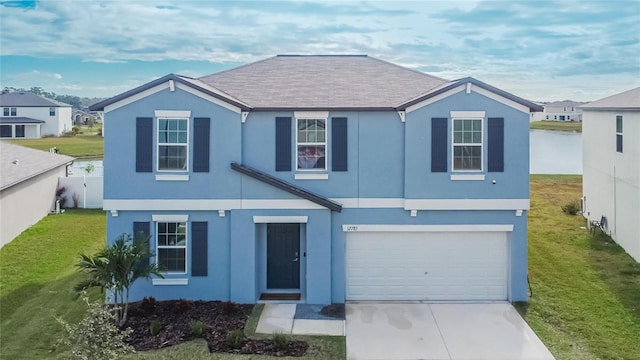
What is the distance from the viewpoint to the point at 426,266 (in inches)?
571

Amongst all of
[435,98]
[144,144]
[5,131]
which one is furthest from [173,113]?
[5,131]

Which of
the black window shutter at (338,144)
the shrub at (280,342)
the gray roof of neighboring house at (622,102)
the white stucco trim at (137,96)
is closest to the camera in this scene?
the shrub at (280,342)

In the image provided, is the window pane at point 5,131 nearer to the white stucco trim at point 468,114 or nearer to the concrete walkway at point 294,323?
the concrete walkway at point 294,323

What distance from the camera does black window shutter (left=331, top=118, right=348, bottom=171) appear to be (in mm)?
14266

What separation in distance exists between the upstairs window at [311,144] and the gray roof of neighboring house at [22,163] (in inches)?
485

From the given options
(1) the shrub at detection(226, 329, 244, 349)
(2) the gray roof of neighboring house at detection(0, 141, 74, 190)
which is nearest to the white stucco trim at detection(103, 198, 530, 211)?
(1) the shrub at detection(226, 329, 244, 349)

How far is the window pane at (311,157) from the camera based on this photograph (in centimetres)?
1436

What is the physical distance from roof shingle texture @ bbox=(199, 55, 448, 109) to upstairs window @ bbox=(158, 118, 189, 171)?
6.38 ft

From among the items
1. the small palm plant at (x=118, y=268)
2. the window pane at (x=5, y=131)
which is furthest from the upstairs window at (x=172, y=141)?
the window pane at (x=5, y=131)

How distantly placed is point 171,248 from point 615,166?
1623 centimetres

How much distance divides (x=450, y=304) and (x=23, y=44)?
29765mm

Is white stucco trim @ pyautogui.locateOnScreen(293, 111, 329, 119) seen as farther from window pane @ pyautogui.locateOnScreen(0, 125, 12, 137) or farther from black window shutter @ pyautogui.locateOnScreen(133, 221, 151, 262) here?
window pane @ pyautogui.locateOnScreen(0, 125, 12, 137)

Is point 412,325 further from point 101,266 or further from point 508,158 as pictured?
point 101,266

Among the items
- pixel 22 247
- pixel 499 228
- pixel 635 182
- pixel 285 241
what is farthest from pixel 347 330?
pixel 22 247
